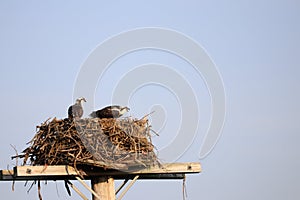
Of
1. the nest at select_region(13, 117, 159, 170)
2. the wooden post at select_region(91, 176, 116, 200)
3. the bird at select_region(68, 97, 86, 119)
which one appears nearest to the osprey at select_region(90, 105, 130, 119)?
the bird at select_region(68, 97, 86, 119)

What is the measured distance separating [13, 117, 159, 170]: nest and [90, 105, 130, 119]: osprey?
99 centimetres

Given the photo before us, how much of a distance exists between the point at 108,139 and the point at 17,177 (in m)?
1.50

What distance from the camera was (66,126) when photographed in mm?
8852

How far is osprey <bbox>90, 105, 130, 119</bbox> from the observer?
10317 mm

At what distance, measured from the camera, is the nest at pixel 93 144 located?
27.0 feet

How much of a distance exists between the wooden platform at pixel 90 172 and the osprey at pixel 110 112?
1695 millimetres

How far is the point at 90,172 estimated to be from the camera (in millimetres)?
8320

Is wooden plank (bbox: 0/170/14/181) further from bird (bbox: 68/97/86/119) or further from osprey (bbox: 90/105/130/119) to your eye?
bird (bbox: 68/97/86/119)

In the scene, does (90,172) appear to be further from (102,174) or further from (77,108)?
(77,108)

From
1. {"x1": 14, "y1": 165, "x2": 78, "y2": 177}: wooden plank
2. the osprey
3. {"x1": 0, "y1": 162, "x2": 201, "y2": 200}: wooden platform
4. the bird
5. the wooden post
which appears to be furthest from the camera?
the bird

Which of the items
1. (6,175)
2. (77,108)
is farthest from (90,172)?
(77,108)

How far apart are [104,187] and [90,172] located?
0.33 metres

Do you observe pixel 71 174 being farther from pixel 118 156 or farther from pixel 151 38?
pixel 151 38

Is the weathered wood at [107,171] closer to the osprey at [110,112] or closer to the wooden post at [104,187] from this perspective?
the wooden post at [104,187]
